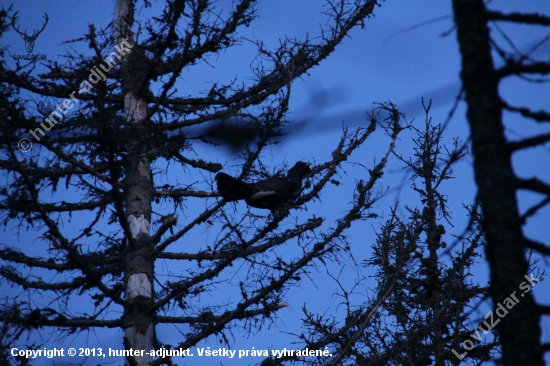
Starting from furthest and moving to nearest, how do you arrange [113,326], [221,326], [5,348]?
[113,326], [221,326], [5,348]

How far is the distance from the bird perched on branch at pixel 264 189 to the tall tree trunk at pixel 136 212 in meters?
1.01

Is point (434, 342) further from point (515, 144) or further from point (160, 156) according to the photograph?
point (515, 144)

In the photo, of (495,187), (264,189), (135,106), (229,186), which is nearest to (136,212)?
(229,186)

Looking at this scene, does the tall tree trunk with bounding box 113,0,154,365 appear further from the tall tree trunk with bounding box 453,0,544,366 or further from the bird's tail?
the tall tree trunk with bounding box 453,0,544,366

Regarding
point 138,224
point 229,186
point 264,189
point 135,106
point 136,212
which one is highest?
point 135,106

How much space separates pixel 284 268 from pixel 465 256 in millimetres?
3354

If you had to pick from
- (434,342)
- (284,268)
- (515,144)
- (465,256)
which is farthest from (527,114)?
(465,256)

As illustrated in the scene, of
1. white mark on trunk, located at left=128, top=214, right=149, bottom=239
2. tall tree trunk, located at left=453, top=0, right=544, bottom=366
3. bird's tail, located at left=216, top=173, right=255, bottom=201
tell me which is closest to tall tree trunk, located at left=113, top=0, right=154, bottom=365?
white mark on trunk, located at left=128, top=214, right=149, bottom=239

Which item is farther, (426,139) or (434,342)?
(426,139)

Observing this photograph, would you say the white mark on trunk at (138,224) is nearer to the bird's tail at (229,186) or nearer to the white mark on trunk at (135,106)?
the bird's tail at (229,186)

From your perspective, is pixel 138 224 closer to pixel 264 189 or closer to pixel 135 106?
pixel 135 106

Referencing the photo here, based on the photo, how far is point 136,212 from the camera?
7.55 meters

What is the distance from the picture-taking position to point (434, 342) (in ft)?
26.4

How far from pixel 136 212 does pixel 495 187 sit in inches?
214
